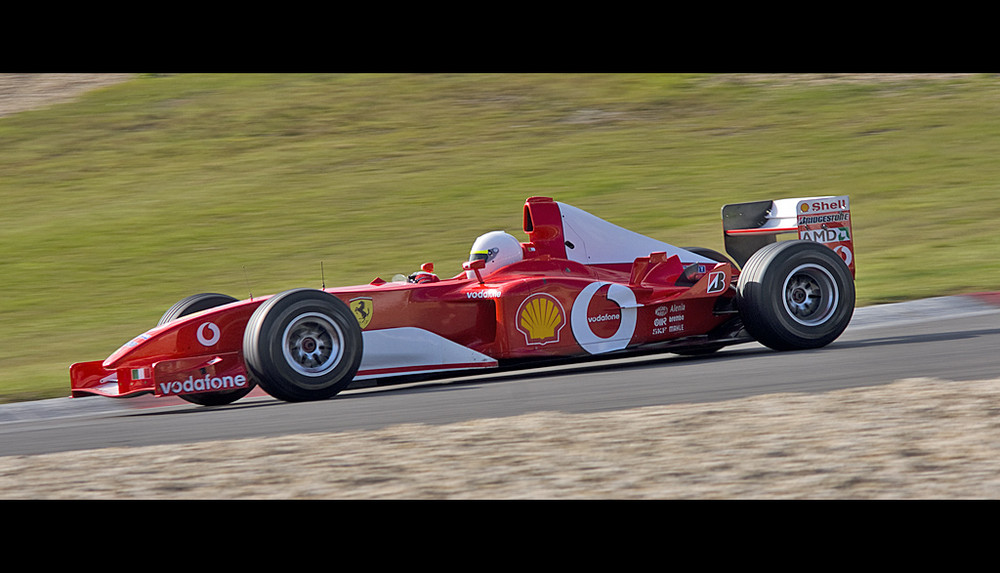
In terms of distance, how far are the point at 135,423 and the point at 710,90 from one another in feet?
70.9

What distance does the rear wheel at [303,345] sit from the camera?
715 centimetres

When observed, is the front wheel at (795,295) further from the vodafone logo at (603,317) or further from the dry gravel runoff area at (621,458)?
the dry gravel runoff area at (621,458)

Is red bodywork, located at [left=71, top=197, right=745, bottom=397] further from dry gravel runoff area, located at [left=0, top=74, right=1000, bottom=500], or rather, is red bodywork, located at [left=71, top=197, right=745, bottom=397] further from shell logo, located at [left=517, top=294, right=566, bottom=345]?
dry gravel runoff area, located at [left=0, top=74, right=1000, bottom=500]

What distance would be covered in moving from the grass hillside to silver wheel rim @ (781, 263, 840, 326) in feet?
10.0

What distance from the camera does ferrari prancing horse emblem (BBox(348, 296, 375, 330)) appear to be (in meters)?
7.84

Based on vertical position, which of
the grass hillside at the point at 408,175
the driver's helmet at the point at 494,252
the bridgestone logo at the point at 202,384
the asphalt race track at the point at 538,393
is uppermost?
the grass hillside at the point at 408,175

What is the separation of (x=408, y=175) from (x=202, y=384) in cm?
1311

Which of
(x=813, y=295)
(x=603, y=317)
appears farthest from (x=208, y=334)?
(x=813, y=295)

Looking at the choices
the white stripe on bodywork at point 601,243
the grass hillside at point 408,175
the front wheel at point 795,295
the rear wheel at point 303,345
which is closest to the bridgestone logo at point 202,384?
the rear wheel at point 303,345

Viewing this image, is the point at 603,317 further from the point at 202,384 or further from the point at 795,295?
the point at 202,384

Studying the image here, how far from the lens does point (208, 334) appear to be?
7.65 metres

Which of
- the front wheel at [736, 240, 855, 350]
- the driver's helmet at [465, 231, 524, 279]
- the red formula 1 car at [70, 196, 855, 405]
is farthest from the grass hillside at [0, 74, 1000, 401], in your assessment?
the driver's helmet at [465, 231, 524, 279]

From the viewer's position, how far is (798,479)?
452 cm
